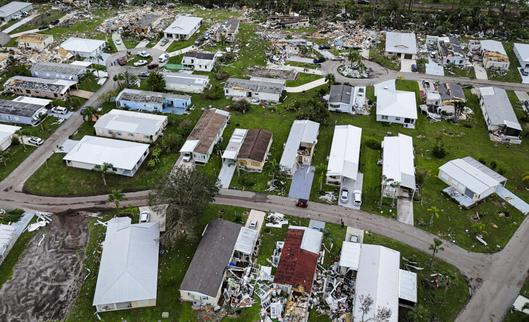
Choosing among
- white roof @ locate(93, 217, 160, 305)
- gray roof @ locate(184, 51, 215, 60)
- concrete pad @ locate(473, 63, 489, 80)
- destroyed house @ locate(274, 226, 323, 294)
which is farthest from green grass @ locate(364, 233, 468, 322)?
gray roof @ locate(184, 51, 215, 60)

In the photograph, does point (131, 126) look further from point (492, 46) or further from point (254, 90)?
point (492, 46)

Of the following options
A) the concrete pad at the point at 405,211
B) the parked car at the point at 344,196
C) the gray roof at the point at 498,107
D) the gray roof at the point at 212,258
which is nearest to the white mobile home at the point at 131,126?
the gray roof at the point at 212,258

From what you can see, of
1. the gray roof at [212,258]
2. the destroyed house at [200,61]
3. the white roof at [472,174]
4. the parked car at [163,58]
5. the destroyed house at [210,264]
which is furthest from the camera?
the parked car at [163,58]

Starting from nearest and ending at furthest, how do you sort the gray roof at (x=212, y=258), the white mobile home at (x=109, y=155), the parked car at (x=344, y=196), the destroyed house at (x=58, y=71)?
1. the gray roof at (x=212, y=258)
2. the parked car at (x=344, y=196)
3. the white mobile home at (x=109, y=155)
4. the destroyed house at (x=58, y=71)

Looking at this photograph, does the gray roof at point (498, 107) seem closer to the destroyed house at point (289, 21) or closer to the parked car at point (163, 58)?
the destroyed house at point (289, 21)

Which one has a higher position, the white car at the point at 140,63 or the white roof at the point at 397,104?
the white roof at the point at 397,104

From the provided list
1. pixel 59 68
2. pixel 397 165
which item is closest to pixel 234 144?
pixel 397 165

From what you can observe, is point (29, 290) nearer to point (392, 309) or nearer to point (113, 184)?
point (113, 184)

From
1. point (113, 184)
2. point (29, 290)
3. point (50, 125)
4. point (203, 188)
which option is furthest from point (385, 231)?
point (50, 125)
